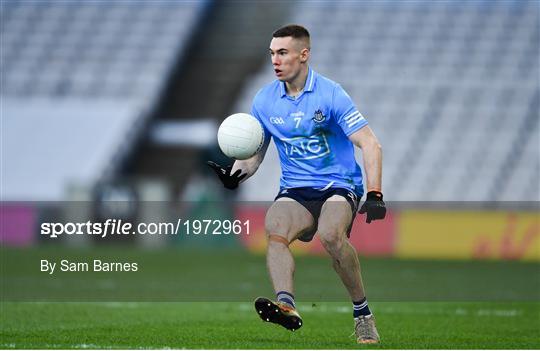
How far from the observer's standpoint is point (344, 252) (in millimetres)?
8086

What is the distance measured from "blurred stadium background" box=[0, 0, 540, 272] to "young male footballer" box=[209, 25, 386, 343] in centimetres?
1734

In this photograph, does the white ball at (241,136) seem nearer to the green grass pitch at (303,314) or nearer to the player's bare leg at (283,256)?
the player's bare leg at (283,256)

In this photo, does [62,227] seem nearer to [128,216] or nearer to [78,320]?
[128,216]

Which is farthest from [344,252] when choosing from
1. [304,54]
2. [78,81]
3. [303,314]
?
[78,81]

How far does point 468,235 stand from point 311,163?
16.1 metres

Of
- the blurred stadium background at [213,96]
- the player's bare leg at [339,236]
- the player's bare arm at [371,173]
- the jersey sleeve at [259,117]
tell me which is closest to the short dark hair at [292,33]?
the jersey sleeve at [259,117]

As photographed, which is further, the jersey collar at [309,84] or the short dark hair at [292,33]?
A: the jersey collar at [309,84]

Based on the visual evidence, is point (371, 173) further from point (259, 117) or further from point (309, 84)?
point (259, 117)

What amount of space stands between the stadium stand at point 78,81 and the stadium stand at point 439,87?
2.95 meters

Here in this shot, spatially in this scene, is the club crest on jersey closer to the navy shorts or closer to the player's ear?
the player's ear

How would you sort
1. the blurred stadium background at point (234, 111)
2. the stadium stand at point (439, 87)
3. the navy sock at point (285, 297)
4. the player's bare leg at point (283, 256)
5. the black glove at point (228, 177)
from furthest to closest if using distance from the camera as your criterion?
the stadium stand at point (439, 87), the blurred stadium background at point (234, 111), the black glove at point (228, 177), the navy sock at point (285, 297), the player's bare leg at point (283, 256)

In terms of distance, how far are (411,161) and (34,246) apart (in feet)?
32.0

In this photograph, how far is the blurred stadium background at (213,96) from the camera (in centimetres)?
2845

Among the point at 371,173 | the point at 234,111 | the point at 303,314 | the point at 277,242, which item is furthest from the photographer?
the point at 234,111
